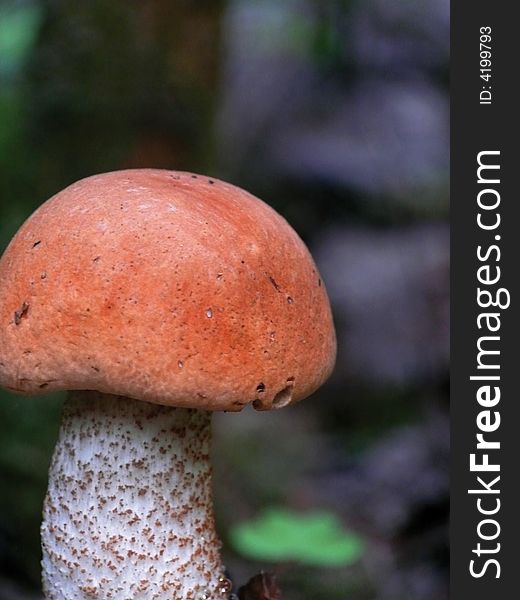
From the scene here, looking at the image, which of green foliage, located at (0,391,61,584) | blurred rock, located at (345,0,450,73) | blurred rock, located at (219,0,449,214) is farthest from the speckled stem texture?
blurred rock, located at (345,0,450,73)

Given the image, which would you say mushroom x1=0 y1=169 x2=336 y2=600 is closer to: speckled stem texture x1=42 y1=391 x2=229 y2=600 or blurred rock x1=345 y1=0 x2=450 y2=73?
speckled stem texture x1=42 y1=391 x2=229 y2=600

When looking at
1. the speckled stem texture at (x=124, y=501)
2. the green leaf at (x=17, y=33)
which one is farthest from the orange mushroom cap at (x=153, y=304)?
the green leaf at (x=17, y=33)

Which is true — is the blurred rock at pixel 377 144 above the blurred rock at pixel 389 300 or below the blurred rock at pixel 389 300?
above

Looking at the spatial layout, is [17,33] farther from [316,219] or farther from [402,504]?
[316,219]

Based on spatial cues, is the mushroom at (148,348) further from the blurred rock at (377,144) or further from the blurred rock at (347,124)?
the blurred rock at (377,144)

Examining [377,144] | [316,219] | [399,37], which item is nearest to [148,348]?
[399,37]

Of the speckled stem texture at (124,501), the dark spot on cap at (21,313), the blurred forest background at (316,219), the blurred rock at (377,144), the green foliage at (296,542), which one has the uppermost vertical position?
the blurred rock at (377,144)

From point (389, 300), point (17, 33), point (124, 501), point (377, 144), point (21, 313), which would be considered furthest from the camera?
point (377, 144)
